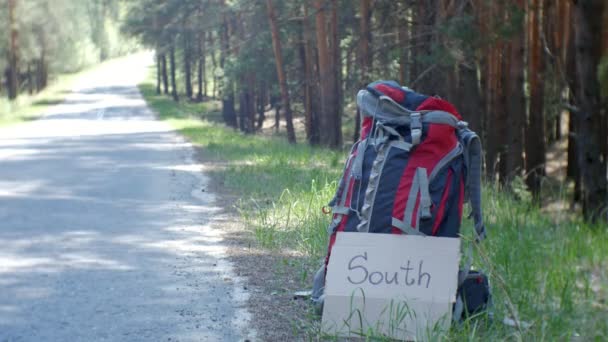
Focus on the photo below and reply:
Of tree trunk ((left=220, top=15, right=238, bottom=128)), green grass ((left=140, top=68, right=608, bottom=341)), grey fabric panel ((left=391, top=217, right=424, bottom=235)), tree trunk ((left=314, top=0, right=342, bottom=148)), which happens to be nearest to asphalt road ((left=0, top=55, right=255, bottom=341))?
green grass ((left=140, top=68, right=608, bottom=341))

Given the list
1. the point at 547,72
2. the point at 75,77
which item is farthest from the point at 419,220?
the point at 75,77

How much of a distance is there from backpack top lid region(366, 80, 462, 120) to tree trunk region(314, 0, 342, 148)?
18022mm

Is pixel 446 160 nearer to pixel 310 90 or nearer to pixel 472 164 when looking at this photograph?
pixel 472 164

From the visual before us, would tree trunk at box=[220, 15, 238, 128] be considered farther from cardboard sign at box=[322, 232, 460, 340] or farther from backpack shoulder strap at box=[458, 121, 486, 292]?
cardboard sign at box=[322, 232, 460, 340]

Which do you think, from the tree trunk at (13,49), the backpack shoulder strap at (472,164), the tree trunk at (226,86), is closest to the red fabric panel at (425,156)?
the backpack shoulder strap at (472,164)

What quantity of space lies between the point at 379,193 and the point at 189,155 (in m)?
13.7

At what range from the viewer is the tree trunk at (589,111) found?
10102 millimetres

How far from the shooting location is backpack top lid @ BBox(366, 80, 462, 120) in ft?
17.4

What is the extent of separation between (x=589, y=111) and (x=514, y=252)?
4.42 m

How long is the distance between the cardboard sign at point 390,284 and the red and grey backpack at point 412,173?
0.13 m

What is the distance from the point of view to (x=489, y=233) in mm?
7477

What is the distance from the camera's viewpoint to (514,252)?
645 centimetres

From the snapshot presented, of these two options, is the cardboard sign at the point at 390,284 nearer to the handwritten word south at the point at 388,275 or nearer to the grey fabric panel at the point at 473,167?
the handwritten word south at the point at 388,275

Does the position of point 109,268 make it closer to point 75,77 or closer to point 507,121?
point 507,121
